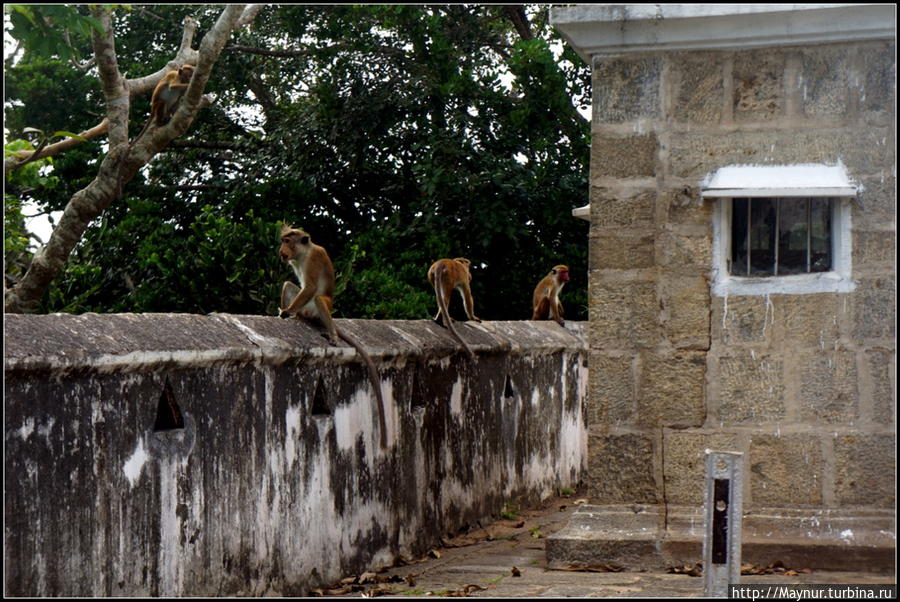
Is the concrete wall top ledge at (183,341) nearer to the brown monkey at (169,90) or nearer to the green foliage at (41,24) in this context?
the green foliage at (41,24)

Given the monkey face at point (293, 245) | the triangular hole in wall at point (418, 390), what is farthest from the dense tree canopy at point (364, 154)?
the monkey face at point (293, 245)

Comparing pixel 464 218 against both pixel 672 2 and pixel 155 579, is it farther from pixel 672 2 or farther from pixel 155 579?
pixel 155 579

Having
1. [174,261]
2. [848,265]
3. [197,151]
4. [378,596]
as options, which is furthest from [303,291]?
[197,151]

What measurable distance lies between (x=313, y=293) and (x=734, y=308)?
2.41m

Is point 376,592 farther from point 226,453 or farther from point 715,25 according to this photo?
point 715,25

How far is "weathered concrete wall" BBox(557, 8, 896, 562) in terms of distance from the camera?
6395 mm

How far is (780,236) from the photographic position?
6.59 metres

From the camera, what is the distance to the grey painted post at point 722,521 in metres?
4.15

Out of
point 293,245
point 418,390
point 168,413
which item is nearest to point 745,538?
point 418,390

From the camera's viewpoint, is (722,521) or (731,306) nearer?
(722,521)

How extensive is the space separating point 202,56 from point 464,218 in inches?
219

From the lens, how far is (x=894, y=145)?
6438 mm

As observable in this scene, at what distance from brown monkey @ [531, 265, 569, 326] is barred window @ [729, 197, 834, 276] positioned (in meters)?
6.78

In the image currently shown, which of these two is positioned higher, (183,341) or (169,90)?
(169,90)
